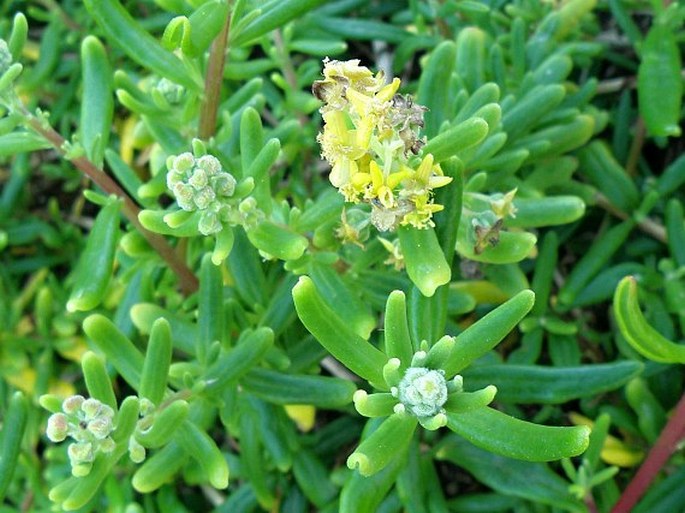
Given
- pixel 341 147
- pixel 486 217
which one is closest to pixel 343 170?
pixel 341 147

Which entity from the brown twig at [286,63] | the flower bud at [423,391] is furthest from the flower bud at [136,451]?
the brown twig at [286,63]

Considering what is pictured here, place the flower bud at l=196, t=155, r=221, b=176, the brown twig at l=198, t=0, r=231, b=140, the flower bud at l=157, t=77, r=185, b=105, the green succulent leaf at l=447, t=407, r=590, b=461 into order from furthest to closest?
the flower bud at l=157, t=77, r=185, b=105
the brown twig at l=198, t=0, r=231, b=140
the flower bud at l=196, t=155, r=221, b=176
the green succulent leaf at l=447, t=407, r=590, b=461

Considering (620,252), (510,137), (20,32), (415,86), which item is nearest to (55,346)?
(20,32)

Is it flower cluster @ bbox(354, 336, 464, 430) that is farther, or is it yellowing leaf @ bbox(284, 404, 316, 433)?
yellowing leaf @ bbox(284, 404, 316, 433)

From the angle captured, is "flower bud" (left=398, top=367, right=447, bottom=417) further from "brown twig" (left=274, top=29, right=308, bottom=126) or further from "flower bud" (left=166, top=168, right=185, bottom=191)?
"brown twig" (left=274, top=29, right=308, bottom=126)

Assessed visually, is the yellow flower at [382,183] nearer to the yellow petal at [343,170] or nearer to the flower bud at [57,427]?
the yellow petal at [343,170]

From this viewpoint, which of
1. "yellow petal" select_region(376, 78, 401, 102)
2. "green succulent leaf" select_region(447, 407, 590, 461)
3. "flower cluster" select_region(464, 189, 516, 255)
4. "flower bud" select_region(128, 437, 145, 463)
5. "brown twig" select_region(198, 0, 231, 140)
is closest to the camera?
"yellow petal" select_region(376, 78, 401, 102)

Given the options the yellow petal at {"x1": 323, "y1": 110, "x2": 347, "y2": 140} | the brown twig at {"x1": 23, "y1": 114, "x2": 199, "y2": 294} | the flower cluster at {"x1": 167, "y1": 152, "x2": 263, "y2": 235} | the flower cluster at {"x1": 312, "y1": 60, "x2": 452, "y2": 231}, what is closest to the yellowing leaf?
the brown twig at {"x1": 23, "y1": 114, "x2": 199, "y2": 294}
